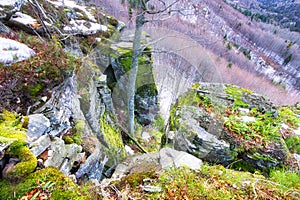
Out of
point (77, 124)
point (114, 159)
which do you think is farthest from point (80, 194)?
point (114, 159)

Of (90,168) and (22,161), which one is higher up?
(22,161)

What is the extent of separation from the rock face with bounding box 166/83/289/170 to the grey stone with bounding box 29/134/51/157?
8.68ft

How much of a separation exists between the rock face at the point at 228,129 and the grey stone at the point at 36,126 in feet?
8.73

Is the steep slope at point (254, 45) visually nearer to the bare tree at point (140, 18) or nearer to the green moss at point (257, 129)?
the bare tree at point (140, 18)

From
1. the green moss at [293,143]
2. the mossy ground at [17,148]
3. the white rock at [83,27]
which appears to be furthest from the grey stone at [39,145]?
the white rock at [83,27]

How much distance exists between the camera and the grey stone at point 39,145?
6.20ft

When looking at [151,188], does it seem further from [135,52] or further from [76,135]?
[135,52]

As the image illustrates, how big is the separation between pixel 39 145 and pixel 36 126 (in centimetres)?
33

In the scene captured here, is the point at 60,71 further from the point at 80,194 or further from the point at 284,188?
the point at 284,188

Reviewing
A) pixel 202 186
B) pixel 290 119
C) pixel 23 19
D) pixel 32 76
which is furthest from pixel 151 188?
pixel 23 19

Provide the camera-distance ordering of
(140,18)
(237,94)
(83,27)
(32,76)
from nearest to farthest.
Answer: (32,76), (237,94), (140,18), (83,27)

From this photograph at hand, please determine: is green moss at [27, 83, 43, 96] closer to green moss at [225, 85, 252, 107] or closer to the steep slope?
green moss at [225, 85, 252, 107]

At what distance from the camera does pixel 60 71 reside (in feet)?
9.89

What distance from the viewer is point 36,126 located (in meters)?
2.19
